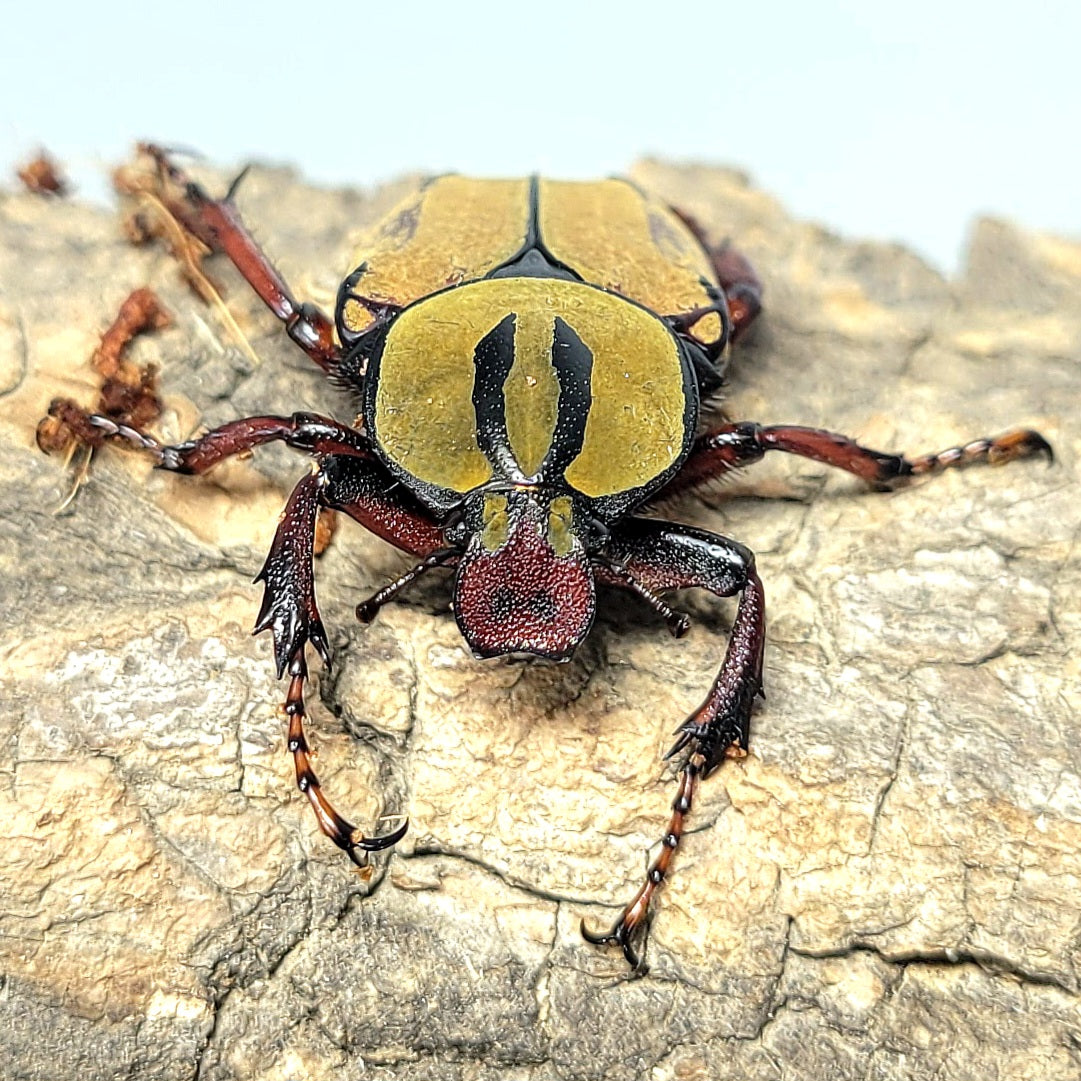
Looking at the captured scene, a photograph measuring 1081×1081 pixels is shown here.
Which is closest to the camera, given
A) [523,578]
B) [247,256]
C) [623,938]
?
[623,938]

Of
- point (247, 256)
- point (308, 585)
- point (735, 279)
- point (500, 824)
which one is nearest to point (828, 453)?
point (735, 279)

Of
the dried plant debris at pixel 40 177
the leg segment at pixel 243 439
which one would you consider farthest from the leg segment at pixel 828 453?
the dried plant debris at pixel 40 177

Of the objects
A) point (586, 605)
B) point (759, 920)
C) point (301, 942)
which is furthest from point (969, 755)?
point (301, 942)

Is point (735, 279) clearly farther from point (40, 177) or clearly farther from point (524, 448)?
point (40, 177)

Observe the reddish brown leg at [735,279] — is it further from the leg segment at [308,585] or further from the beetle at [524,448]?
the leg segment at [308,585]

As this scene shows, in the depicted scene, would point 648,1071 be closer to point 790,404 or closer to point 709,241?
point 790,404
